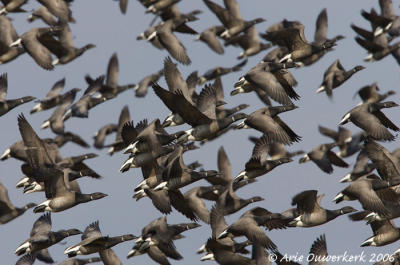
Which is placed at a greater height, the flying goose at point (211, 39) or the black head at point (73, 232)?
the flying goose at point (211, 39)

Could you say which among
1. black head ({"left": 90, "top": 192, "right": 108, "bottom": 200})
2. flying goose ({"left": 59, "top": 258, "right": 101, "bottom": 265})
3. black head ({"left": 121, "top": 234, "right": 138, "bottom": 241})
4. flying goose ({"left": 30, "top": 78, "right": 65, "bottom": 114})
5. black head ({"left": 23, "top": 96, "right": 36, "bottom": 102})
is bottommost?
flying goose ({"left": 59, "top": 258, "right": 101, "bottom": 265})

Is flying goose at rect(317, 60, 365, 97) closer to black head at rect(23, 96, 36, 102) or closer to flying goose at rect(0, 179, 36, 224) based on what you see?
black head at rect(23, 96, 36, 102)

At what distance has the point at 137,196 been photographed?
1072 inches

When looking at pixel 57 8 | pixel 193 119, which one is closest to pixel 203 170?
pixel 193 119

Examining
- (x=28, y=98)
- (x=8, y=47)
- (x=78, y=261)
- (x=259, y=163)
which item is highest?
(x=8, y=47)

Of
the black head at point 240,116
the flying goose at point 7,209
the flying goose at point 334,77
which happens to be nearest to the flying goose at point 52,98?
the flying goose at point 7,209

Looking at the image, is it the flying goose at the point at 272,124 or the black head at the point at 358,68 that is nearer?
the flying goose at the point at 272,124

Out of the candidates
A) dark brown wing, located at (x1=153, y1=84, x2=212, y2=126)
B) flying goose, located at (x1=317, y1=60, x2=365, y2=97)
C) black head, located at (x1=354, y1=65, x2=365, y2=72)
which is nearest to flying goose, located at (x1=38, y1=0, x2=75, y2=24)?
dark brown wing, located at (x1=153, y1=84, x2=212, y2=126)

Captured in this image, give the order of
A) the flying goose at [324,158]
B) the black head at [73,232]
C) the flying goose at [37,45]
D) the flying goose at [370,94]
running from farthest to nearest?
1. the flying goose at [370,94]
2. the flying goose at [324,158]
3. the flying goose at [37,45]
4. the black head at [73,232]

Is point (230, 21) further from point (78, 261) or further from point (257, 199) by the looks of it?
point (78, 261)

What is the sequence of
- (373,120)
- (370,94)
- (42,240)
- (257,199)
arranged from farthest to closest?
(370,94) → (257,199) → (373,120) → (42,240)

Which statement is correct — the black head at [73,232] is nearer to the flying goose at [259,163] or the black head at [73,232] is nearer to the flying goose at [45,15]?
the flying goose at [259,163]

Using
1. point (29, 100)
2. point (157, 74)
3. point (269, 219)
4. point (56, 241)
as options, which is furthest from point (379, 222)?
point (157, 74)

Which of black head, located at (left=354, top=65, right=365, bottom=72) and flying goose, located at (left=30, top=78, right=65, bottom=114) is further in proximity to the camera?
flying goose, located at (left=30, top=78, right=65, bottom=114)
